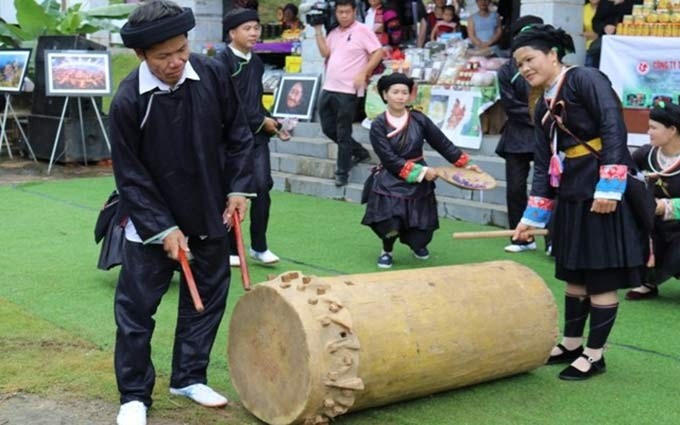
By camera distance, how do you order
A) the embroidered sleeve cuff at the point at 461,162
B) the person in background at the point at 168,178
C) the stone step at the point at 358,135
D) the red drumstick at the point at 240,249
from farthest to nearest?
the stone step at the point at 358,135
the embroidered sleeve cuff at the point at 461,162
the red drumstick at the point at 240,249
the person in background at the point at 168,178

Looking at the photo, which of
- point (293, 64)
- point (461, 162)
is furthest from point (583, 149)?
point (293, 64)

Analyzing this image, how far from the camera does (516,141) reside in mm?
8422

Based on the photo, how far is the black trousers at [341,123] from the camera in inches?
428

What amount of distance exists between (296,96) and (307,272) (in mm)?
6248

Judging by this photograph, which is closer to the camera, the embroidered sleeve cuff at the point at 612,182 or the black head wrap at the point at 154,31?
the black head wrap at the point at 154,31

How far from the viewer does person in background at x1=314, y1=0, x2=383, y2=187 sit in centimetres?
1088

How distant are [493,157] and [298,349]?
6752mm

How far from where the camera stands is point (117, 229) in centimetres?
642

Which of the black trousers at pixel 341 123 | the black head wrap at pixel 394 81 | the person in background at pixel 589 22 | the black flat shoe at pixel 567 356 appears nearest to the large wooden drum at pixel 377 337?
the black flat shoe at pixel 567 356

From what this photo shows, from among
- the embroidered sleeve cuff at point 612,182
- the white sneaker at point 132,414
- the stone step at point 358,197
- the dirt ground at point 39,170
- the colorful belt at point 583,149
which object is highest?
the colorful belt at point 583,149

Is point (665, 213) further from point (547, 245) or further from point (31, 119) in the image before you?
point (31, 119)

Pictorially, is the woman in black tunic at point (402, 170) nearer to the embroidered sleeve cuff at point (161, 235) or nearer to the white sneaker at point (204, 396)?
the white sneaker at point (204, 396)

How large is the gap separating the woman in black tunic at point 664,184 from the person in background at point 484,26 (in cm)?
597

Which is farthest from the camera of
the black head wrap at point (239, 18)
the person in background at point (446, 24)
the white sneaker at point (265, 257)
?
the person in background at point (446, 24)
